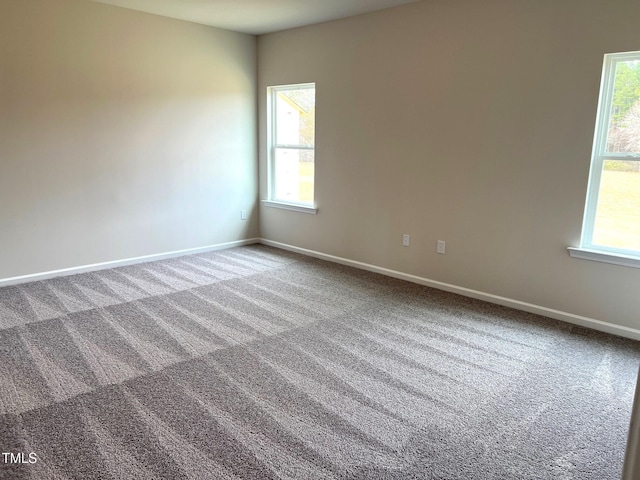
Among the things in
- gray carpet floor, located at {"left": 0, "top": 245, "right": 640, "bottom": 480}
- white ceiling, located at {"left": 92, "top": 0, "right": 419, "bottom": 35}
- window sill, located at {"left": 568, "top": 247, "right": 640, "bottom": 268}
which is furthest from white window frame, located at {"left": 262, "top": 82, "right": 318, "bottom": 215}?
window sill, located at {"left": 568, "top": 247, "right": 640, "bottom": 268}

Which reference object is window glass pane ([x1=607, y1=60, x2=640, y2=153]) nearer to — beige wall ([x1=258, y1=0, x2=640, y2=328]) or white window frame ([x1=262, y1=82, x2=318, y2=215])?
beige wall ([x1=258, y1=0, x2=640, y2=328])

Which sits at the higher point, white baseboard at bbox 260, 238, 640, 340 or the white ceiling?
the white ceiling

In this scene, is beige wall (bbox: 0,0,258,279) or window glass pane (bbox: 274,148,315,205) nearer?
beige wall (bbox: 0,0,258,279)

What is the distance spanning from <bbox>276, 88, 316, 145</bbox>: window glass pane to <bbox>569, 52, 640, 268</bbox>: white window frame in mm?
2889

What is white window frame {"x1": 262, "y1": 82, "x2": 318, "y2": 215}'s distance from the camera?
543 cm

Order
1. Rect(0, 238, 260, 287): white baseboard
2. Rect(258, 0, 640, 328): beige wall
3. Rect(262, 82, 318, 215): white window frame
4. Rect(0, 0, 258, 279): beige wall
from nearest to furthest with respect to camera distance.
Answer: Rect(258, 0, 640, 328): beige wall
Rect(0, 0, 258, 279): beige wall
Rect(0, 238, 260, 287): white baseboard
Rect(262, 82, 318, 215): white window frame

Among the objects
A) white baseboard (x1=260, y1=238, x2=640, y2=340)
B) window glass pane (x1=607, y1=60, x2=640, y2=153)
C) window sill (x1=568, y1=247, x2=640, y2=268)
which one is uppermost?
window glass pane (x1=607, y1=60, x2=640, y2=153)

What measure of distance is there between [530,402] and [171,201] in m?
4.14

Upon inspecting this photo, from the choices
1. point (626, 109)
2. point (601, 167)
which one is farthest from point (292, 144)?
point (626, 109)

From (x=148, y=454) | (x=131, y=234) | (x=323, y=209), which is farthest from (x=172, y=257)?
(x=148, y=454)

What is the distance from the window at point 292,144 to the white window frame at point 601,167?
287cm

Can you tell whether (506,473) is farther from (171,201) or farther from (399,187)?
(171,201)

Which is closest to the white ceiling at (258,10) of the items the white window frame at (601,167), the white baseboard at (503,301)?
the white window frame at (601,167)

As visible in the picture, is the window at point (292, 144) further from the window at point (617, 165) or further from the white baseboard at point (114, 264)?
the window at point (617, 165)
